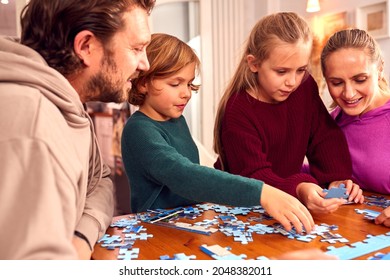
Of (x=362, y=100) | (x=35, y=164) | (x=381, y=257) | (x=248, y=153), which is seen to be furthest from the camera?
(x=362, y=100)

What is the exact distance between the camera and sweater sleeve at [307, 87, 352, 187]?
2.00 metres

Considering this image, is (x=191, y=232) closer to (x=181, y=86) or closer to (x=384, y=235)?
(x=384, y=235)

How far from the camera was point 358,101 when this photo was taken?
198 centimetres

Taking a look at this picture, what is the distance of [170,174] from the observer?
1.50m

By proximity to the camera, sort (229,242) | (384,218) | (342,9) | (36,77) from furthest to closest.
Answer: (342,9) < (384,218) < (229,242) < (36,77)

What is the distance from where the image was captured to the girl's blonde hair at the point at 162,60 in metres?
1.88

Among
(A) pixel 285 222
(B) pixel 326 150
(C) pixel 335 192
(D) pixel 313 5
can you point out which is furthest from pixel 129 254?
(D) pixel 313 5

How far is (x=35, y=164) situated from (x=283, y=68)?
4.34ft

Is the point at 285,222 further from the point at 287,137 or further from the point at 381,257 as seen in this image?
the point at 287,137

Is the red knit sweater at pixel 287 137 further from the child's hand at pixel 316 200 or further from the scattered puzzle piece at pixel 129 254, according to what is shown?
the scattered puzzle piece at pixel 129 254

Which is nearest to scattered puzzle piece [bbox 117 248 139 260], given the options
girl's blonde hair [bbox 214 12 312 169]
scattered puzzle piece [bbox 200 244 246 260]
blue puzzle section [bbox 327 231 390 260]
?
scattered puzzle piece [bbox 200 244 246 260]

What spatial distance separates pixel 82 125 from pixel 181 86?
2.75ft
